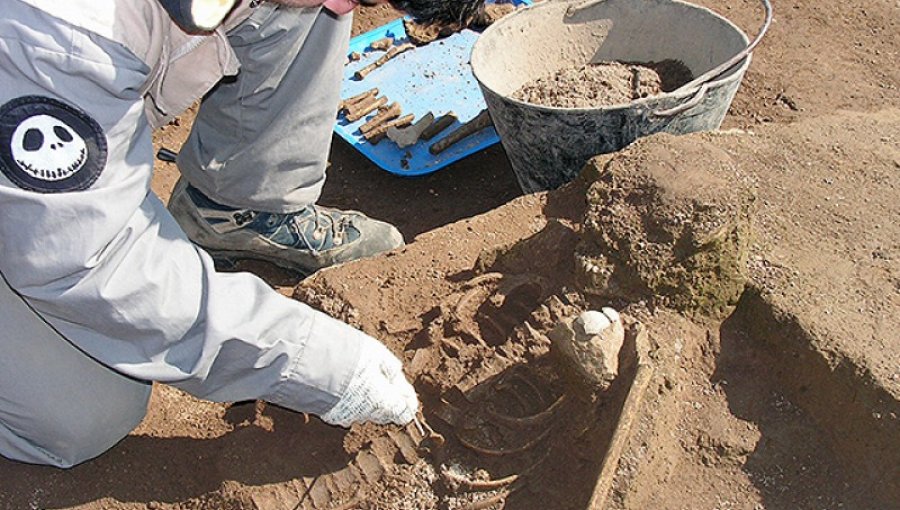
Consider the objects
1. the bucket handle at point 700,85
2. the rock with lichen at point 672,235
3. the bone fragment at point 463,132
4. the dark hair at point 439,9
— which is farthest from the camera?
the bone fragment at point 463,132

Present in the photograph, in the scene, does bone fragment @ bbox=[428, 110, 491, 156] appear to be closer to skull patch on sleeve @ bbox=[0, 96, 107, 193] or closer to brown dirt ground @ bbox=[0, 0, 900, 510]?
brown dirt ground @ bbox=[0, 0, 900, 510]

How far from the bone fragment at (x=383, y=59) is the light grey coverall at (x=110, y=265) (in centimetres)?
129

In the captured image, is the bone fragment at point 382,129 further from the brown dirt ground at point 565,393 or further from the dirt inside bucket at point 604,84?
the brown dirt ground at point 565,393

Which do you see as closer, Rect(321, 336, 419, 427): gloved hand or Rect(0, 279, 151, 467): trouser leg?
Rect(321, 336, 419, 427): gloved hand

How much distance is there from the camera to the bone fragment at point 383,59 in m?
4.30

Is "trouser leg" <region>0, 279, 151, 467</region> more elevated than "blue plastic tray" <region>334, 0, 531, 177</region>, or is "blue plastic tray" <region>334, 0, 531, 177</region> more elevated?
"trouser leg" <region>0, 279, 151, 467</region>

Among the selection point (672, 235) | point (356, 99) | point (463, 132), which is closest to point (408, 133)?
point (463, 132)

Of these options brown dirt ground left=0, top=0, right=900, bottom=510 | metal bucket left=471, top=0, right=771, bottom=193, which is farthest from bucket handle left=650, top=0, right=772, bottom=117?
brown dirt ground left=0, top=0, right=900, bottom=510

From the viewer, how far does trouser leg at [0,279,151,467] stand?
2.45m

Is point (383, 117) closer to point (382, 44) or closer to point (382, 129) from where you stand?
point (382, 129)

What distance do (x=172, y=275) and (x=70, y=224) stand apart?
0.93 feet

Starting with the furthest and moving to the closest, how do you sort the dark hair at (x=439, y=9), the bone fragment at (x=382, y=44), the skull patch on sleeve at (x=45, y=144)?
the bone fragment at (x=382, y=44), the dark hair at (x=439, y=9), the skull patch on sleeve at (x=45, y=144)

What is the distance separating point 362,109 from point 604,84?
122 centimetres

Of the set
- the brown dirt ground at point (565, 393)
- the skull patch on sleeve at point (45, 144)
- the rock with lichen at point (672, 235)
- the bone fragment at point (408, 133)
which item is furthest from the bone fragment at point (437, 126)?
the skull patch on sleeve at point (45, 144)
